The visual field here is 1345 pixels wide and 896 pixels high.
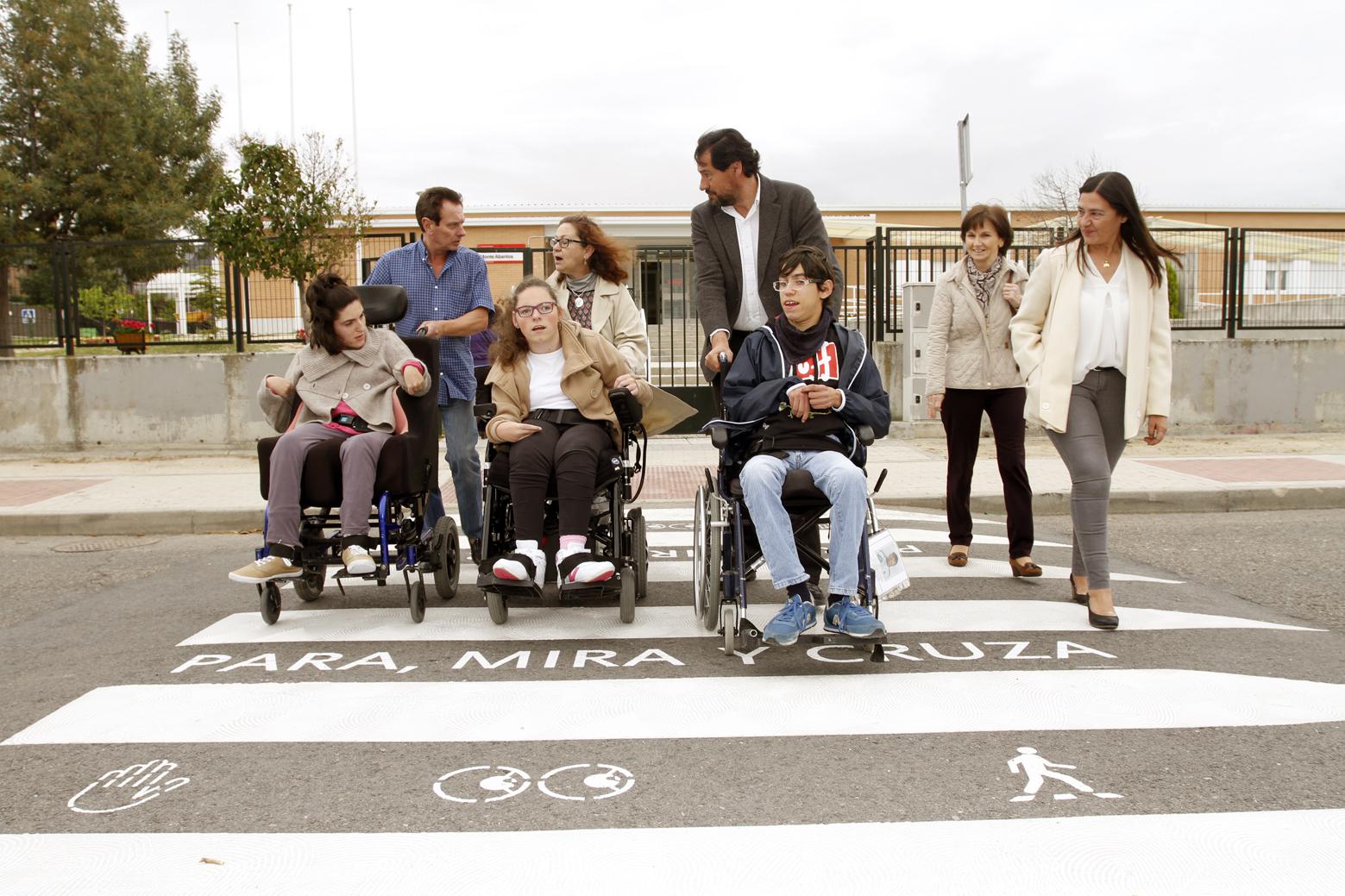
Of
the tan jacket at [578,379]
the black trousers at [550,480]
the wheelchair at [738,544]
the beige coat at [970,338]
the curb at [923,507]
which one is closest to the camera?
the wheelchair at [738,544]

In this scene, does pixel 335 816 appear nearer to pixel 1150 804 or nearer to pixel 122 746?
pixel 122 746

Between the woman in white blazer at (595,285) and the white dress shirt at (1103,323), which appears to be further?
the woman in white blazer at (595,285)

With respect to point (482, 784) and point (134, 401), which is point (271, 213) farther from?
point (482, 784)

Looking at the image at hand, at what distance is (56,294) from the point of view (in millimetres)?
12633

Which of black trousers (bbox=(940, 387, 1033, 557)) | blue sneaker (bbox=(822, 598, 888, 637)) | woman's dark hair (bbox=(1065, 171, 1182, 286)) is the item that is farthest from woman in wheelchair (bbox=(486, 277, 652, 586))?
woman's dark hair (bbox=(1065, 171, 1182, 286))

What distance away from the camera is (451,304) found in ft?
21.2

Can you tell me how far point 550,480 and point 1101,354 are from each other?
2.66 meters

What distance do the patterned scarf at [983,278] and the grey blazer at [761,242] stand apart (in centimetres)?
114

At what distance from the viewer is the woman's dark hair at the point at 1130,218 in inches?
202

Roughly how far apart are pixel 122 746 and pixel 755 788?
211 cm

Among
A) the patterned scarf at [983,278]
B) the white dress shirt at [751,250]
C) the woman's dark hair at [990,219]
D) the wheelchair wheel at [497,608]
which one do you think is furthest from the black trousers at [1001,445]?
the wheelchair wheel at [497,608]

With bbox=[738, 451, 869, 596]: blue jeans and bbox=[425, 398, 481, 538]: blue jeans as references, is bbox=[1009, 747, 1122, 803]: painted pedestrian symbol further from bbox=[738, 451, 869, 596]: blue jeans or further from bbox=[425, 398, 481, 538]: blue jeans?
bbox=[425, 398, 481, 538]: blue jeans

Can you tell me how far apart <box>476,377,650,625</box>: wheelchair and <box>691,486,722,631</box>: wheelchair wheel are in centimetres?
31

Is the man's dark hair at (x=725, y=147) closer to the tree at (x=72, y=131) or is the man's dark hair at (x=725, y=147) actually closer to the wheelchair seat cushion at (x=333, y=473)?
the wheelchair seat cushion at (x=333, y=473)
